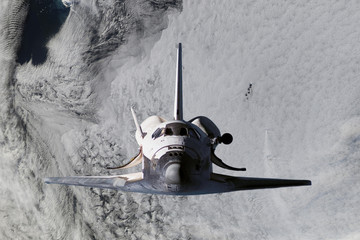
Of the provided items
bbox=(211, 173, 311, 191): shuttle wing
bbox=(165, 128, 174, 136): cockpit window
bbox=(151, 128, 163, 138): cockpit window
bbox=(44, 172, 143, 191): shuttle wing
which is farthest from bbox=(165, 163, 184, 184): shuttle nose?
bbox=(211, 173, 311, 191): shuttle wing

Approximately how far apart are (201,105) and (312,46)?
24.6 ft

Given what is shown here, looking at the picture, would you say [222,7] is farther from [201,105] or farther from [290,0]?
[201,105]

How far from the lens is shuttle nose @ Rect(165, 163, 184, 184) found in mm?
8234

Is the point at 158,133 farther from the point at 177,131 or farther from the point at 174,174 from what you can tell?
the point at 174,174

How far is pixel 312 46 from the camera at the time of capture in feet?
57.0

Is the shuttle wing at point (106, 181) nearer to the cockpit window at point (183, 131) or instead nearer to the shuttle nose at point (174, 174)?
the shuttle nose at point (174, 174)

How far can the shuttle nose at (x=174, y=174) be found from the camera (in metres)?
8.23

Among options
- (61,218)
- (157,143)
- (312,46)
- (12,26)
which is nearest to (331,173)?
(312,46)

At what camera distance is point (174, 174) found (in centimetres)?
823

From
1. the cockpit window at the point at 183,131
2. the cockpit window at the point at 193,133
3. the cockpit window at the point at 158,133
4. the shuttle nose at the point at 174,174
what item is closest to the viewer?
the shuttle nose at the point at 174,174

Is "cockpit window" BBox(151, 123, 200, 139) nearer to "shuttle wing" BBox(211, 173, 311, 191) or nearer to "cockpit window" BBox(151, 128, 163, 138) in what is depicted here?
"cockpit window" BBox(151, 128, 163, 138)

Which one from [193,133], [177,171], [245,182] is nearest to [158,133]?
[193,133]

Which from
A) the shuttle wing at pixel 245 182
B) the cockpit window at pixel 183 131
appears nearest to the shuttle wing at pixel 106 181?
the cockpit window at pixel 183 131

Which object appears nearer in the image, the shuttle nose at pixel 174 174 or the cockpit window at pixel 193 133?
the shuttle nose at pixel 174 174
